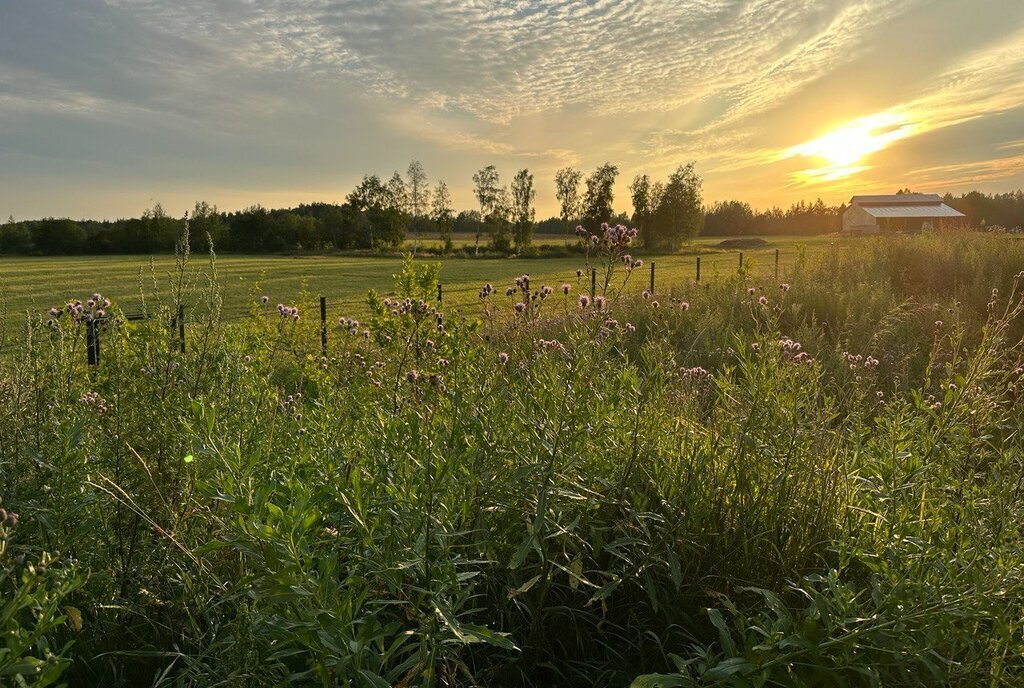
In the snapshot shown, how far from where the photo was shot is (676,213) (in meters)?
68.9

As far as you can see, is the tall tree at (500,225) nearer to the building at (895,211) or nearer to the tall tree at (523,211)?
the tall tree at (523,211)

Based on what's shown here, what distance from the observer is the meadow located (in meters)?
1.67

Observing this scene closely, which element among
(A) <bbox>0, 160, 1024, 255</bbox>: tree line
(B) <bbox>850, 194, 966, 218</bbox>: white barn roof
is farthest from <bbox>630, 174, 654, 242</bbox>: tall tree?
(B) <bbox>850, 194, 966, 218</bbox>: white barn roof

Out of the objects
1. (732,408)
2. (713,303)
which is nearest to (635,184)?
(713,303)

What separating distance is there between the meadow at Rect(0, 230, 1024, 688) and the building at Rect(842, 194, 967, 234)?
3217 inches

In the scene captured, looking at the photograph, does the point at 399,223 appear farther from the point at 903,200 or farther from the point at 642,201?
the point at 903,200

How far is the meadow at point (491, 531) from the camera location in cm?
167

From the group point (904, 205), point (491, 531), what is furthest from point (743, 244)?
point (491, 531)

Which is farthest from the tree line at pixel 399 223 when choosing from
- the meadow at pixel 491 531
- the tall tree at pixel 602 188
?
the meadow at pixel 491 531

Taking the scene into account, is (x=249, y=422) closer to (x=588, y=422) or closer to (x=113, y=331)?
(x=113, y=331)

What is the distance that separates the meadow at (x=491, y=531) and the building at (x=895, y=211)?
268 ft

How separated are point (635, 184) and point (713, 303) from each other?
6140cm

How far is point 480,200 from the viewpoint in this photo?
7162cm

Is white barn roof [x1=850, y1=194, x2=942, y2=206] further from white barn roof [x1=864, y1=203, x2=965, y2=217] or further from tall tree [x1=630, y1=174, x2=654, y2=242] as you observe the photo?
tall tree [x1=630, y1=174, x2=654, y2=242]
